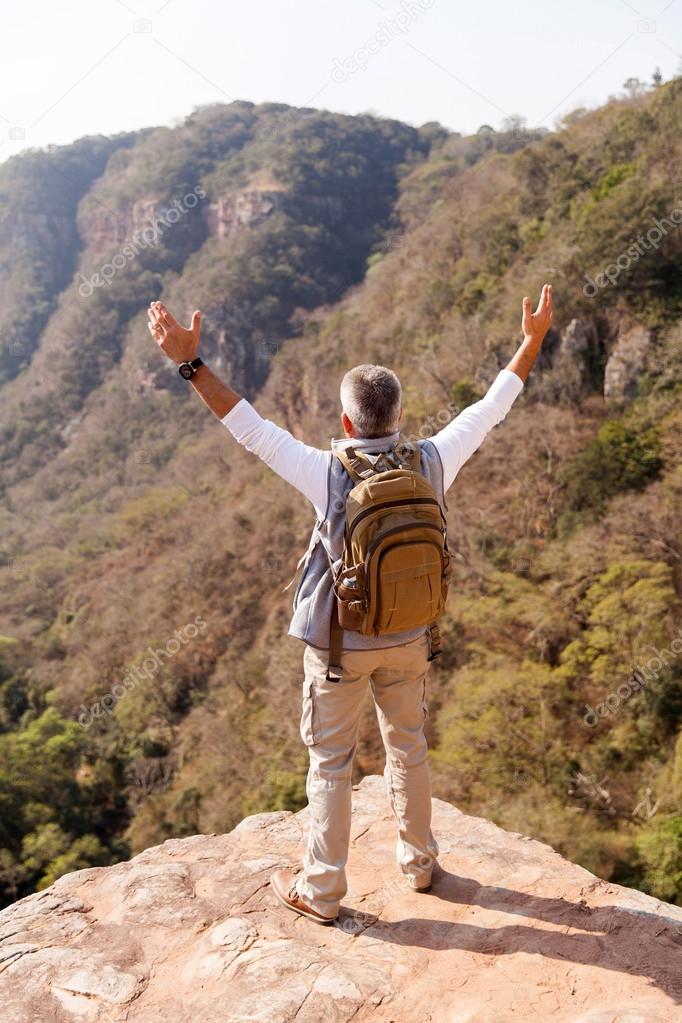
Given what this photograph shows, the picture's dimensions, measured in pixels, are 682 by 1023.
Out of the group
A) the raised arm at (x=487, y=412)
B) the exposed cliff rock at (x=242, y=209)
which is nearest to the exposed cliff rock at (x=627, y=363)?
the raised arm at (x=487, y=412)

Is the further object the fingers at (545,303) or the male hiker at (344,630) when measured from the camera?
the fingers at (545,303)

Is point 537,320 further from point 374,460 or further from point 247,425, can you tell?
point 247,425

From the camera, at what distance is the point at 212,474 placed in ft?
130

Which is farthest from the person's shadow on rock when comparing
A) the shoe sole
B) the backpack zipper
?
the backpack zipper

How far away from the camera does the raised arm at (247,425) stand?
2.54 metres

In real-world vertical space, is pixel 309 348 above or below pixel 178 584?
Answer: above

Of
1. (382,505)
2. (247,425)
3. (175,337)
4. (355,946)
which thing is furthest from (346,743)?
(175,337)

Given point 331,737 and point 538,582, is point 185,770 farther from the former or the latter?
point 331,737

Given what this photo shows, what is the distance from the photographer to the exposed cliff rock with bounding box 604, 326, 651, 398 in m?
20.0

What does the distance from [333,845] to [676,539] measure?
14.0m

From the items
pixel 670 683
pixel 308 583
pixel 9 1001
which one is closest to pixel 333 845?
pixel 308 583

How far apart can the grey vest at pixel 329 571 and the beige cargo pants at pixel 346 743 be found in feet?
0.15

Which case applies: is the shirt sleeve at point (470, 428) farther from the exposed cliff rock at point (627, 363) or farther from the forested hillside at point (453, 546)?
the exposed cliff rock at point (627, 363)

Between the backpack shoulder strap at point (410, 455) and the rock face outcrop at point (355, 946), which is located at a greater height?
the backpack shoulder strap at point (410, 455)
